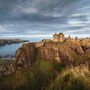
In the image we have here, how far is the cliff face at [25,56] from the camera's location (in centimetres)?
6981

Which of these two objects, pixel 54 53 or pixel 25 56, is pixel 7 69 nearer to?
pixel 25 56

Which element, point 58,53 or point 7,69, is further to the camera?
point 58,53

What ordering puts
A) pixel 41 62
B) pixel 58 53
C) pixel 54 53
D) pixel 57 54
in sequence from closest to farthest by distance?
pixel 41 62 < pixel 57 54 < pixel 58 53 < pixel 54 53

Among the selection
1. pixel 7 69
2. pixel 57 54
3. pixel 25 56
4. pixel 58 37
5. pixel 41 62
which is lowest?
pixel 7 69

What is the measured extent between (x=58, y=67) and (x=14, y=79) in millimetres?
36004

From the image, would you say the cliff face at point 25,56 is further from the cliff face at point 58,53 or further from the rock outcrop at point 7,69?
the rock outcrop at point 7,69

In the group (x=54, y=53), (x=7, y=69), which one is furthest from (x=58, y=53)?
(x=7, y=69)

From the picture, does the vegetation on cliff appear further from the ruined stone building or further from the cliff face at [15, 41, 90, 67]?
the ruined stone building

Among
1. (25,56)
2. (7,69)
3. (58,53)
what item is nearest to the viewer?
(7,69)

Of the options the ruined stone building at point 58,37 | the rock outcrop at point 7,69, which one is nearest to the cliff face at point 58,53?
the rock outcrop at point 7,69

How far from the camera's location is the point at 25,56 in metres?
72.6

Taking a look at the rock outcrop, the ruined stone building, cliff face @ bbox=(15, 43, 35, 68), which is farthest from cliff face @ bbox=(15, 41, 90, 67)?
the ruined stone building

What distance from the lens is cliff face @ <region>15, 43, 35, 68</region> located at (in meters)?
69.8

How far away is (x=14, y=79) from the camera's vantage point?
62344mm
